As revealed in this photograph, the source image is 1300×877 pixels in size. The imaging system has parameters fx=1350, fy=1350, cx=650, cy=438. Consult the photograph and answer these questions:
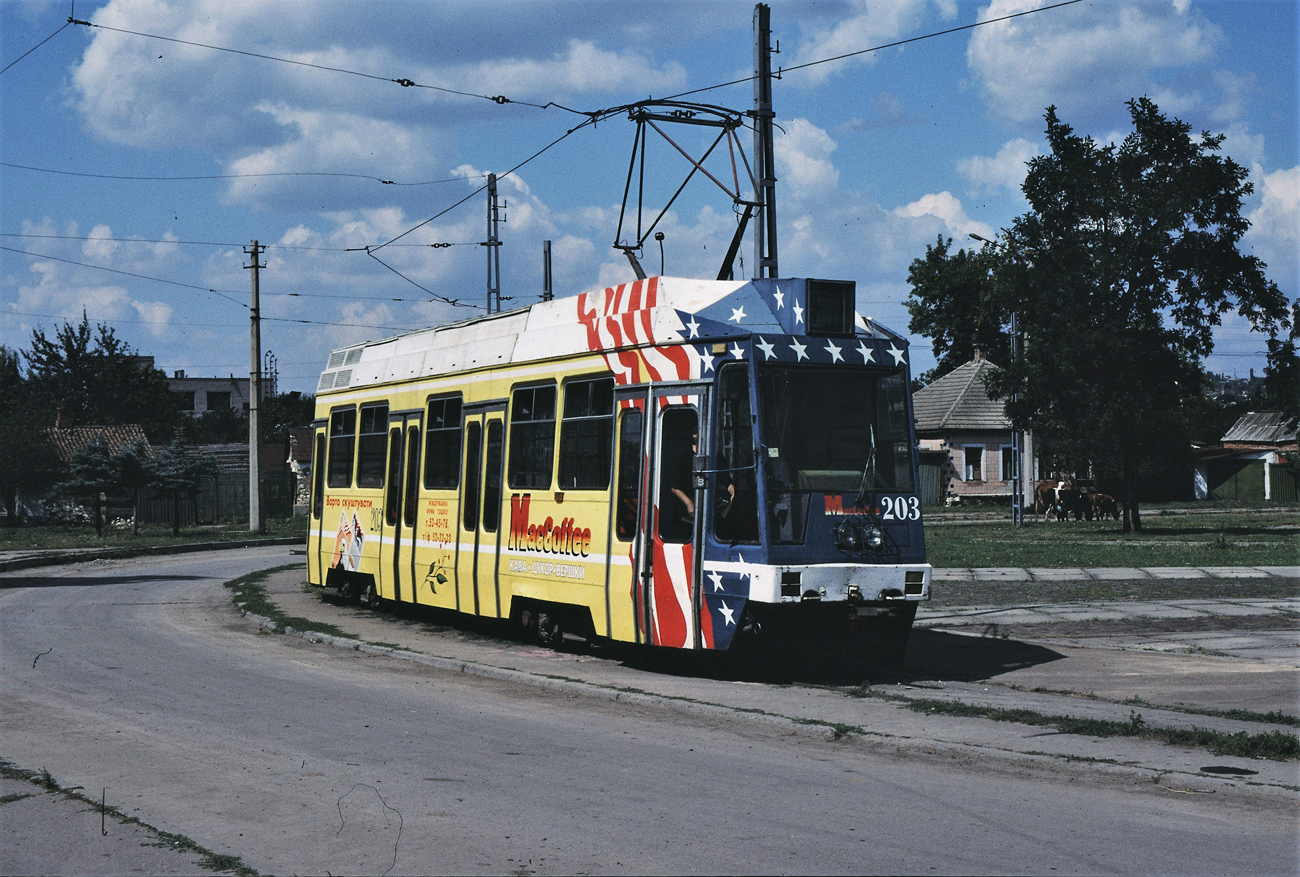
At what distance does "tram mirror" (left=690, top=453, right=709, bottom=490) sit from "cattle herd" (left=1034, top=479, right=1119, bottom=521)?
1525 inches

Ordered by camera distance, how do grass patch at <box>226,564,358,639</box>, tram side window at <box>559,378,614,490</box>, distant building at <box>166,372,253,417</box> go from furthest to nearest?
1. distant building at <box>166,372,253,417</box>
2. grass patch at <box>226,564,358,639</box>
3. tram side window at <box>559,378,614,490</box>

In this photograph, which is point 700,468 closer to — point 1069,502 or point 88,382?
point 1069,502

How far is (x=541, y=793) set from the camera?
7.71m

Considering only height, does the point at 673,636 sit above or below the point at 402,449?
below

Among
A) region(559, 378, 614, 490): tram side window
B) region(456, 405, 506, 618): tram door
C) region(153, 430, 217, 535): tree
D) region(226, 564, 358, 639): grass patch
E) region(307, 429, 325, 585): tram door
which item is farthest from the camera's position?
region(153, 430, 217, 535): tree

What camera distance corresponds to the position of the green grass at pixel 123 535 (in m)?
40.9

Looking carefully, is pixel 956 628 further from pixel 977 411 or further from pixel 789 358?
pixel 977 411

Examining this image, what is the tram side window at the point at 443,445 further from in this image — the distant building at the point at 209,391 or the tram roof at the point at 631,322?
the distant building at the point at 209,391

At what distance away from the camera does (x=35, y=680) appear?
42.1 feet

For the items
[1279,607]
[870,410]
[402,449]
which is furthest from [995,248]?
[870,410]

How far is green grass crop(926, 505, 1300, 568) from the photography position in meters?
25.9

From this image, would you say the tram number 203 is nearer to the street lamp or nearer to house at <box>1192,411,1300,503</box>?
the street lamp

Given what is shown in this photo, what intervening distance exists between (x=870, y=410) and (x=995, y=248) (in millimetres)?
28580

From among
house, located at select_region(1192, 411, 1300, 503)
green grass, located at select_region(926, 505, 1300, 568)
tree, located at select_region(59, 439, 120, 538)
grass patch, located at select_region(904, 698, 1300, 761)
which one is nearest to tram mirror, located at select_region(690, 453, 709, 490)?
grass patch, located at select_region(904, 698, 1300, 761)
